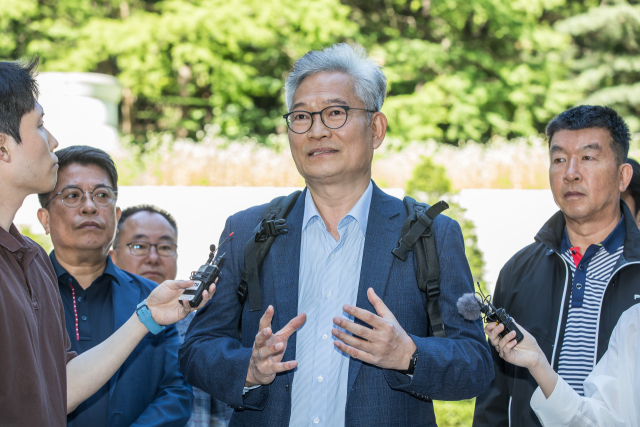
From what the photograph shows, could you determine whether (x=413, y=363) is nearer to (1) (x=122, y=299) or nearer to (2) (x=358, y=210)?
(2) (x=358, y=210)

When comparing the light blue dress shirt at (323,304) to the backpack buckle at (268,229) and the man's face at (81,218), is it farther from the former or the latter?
the man's face at (81,218)

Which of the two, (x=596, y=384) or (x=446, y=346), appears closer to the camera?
(x=446, y=346)

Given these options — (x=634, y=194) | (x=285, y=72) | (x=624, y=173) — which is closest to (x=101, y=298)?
(x=624, y=173)

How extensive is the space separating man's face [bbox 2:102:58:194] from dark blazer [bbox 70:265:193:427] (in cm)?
107

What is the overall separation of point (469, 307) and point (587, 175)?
1356 millimetres

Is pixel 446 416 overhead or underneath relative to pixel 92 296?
underneath

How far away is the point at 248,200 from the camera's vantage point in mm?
8828

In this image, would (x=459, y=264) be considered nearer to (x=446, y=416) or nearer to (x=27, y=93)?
(x=27, y=93)

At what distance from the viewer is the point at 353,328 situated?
1.86 metres

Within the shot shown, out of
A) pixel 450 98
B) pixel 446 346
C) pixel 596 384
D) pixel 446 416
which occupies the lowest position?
pixel 446 416

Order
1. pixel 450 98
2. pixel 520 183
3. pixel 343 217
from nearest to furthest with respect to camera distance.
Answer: pixel 343 217
pixel 520 183
pixel 450 98

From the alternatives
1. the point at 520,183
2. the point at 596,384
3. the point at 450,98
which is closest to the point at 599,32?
the point at 450,98

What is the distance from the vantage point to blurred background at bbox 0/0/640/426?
1159 centimetres

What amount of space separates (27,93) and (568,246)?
267 centimetres
